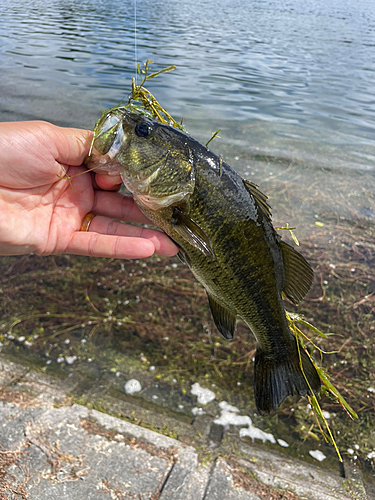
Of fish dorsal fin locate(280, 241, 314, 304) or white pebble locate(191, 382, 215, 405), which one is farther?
white pebble locate(191, 382, 215, 405)

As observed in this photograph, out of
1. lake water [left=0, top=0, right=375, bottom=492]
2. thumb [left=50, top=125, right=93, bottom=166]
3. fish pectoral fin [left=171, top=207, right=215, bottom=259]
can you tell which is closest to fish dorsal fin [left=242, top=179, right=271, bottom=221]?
fish pectoral fin [left=171, top=207, right=215, bottom=259]

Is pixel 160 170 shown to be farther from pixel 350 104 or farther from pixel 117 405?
pixel 350 104

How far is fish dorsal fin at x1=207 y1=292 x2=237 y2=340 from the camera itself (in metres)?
2.54

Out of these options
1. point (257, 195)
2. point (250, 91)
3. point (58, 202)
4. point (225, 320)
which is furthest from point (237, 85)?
point (225, 320)

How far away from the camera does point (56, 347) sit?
163 inches

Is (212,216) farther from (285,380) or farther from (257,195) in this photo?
(285,380)

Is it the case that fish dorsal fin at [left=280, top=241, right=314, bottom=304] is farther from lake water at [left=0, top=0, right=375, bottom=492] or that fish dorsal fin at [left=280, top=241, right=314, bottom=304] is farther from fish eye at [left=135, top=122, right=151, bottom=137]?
lake water at [left=0, top=0, right=375, bottom=492]

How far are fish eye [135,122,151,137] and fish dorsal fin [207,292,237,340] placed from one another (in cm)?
116

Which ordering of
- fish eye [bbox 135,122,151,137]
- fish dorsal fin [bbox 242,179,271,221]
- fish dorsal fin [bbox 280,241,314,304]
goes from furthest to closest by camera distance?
fish dorsal fin [bbox 280,241,314,304] → fish dorsal fin [bbox 242,179,271,221] → fish eye [bbox 135,122,151,137]

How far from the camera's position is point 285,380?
101 inches

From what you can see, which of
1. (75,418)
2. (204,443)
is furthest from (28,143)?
(204,443)

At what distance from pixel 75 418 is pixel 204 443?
3.67ft

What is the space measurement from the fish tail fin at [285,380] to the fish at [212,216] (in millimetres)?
28

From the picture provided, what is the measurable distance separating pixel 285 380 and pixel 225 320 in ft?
1.93
